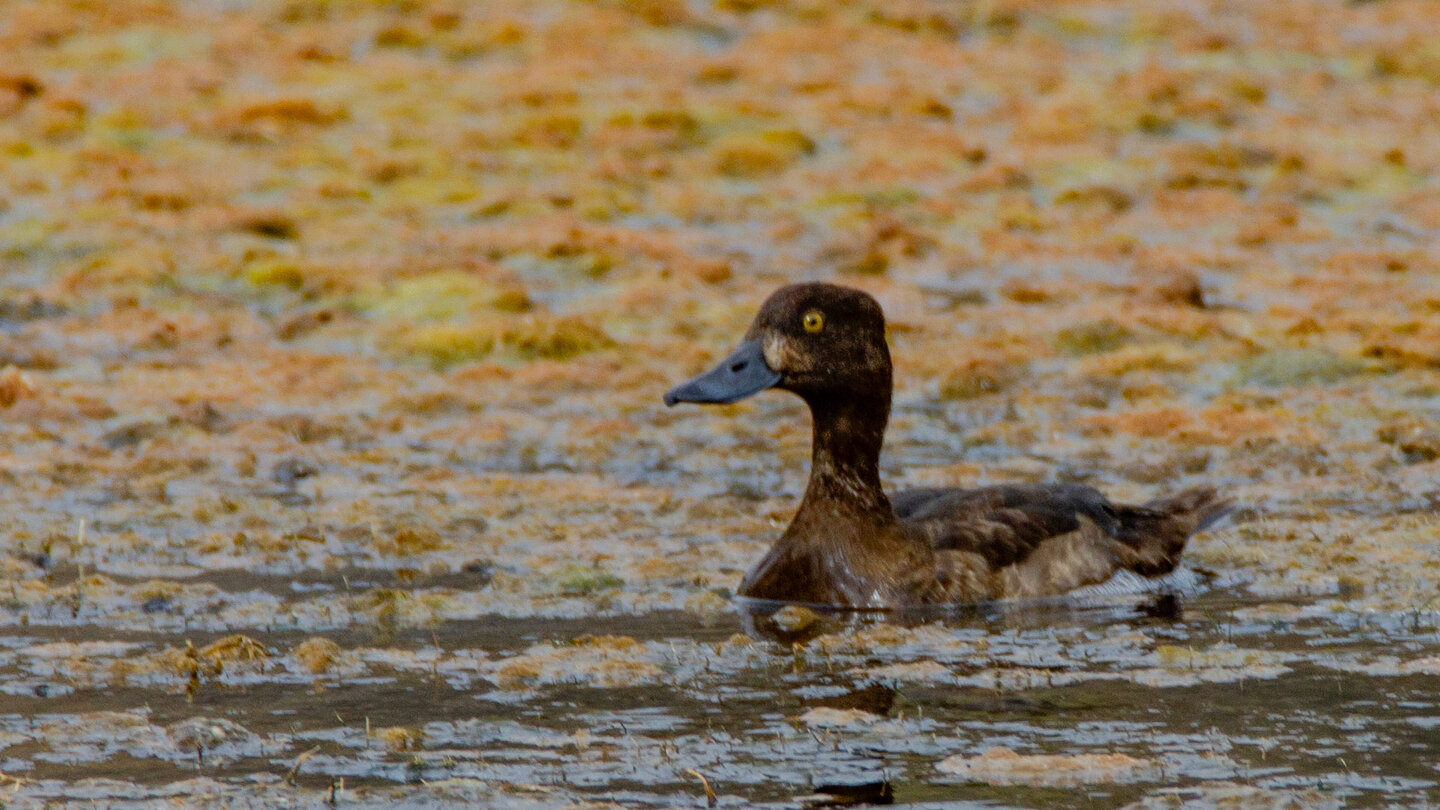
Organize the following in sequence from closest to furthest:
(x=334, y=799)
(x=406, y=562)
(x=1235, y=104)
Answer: (x=334, y=799) → (x=406, y=562) → (x=1235, y=104)

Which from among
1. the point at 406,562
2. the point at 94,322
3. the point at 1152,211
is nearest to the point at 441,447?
the point at 406,562

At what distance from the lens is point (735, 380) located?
7832 mm

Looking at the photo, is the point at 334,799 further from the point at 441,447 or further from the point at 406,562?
the point at 441,447

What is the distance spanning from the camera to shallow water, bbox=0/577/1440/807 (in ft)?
17.7

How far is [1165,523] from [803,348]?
1543 millimetres

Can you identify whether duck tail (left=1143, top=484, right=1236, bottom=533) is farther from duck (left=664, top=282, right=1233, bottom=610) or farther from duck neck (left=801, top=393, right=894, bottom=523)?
duck neck (left=801, top=393, right=894, bottom=523)

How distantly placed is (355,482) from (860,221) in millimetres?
5819

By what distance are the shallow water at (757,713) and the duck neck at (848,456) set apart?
1.70 feet

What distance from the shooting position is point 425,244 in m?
13.9

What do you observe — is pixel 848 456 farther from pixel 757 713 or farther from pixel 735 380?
pixel 757 713

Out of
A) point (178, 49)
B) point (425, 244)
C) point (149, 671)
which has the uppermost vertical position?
point (178, 49)

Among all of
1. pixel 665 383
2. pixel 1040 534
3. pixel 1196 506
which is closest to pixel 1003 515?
pixel 1040 534

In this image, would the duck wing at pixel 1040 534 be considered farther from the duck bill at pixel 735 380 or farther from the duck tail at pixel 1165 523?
the duck bill at pixel 735 380

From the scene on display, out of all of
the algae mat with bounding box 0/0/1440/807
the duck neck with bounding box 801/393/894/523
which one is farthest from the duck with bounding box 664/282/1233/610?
the algae mat with bounding box 0/0/1440/807
